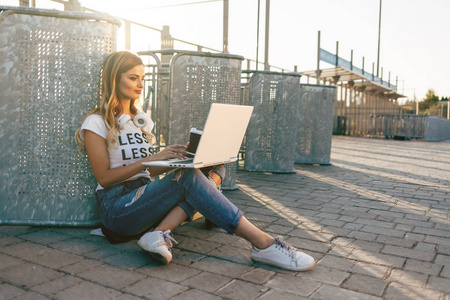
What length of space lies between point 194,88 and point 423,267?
3.33 metres

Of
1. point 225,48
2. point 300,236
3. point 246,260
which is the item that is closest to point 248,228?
point 246,260

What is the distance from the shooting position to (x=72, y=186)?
3.58 meters

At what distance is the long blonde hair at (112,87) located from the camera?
315 centimetres

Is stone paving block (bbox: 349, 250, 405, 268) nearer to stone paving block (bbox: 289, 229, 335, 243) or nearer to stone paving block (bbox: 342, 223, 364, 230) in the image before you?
stone paving block (bbox: 289, 229, 335, 243)

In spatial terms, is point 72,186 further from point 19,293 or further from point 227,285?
point 227,285

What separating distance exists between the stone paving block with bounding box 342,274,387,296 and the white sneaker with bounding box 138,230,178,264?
44.4 inches

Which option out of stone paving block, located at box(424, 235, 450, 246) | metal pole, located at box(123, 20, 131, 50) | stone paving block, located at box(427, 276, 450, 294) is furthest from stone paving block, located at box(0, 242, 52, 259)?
metal pole, located at box(123, 20, 131, 50)

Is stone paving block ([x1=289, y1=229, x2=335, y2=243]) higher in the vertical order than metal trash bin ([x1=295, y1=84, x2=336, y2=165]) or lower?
lower

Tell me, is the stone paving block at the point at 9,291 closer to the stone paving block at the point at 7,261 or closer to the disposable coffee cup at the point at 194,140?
the stone paving block at the point at 7,261

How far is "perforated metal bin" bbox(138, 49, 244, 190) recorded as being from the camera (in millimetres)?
5203

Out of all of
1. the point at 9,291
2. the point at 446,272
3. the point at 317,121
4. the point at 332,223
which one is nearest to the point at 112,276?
the point at 9,291

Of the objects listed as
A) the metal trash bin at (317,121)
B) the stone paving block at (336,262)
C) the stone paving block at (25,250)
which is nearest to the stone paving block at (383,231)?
the stone paving block at (336,262)

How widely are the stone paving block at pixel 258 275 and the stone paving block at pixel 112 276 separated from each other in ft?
2.13

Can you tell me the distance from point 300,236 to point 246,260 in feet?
2.68
